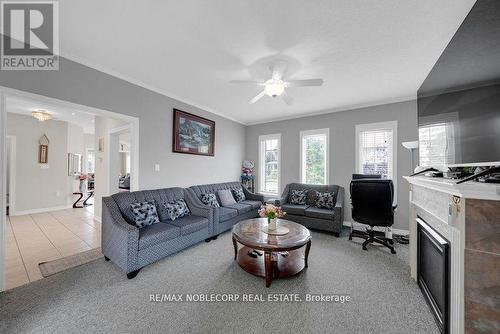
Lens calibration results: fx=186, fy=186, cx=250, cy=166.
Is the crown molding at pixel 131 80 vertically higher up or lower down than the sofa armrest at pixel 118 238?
higher up

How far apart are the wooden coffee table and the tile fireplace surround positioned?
1228 millimetres

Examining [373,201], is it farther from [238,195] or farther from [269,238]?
[238,195]

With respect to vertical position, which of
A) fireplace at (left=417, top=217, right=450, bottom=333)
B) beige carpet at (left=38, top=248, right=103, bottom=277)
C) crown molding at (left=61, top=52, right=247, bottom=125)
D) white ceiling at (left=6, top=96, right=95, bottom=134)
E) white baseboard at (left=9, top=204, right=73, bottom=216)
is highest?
crown molding at (left=61, top=52, right=247, bottom=125)

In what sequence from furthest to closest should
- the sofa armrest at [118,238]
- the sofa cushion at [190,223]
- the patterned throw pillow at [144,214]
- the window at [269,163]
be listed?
the window at [269,163] < the sofa cushion at [190,223] < the patterned throw pillow at [144,214] < the sofa armrest at [118,238]

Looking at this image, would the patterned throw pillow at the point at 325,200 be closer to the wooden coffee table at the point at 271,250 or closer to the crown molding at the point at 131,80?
the wooden coffee table at the point at 271,250

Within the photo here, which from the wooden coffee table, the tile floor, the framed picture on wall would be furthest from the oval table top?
the tile floor

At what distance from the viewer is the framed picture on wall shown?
12.5 feet

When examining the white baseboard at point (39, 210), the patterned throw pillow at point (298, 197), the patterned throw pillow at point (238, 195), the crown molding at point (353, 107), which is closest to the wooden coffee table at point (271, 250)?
the patterned throw pillow at point (298, 197)

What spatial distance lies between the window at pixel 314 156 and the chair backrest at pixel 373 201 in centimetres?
140

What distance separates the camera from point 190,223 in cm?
297

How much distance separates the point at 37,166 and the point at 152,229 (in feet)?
17.5

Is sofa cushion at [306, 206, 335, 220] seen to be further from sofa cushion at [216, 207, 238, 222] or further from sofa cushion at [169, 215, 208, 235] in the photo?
sofa cushion at [169, 215, 208, 235]

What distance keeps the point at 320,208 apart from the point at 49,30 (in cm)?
480

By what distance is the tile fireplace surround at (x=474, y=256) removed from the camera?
3.73ft
